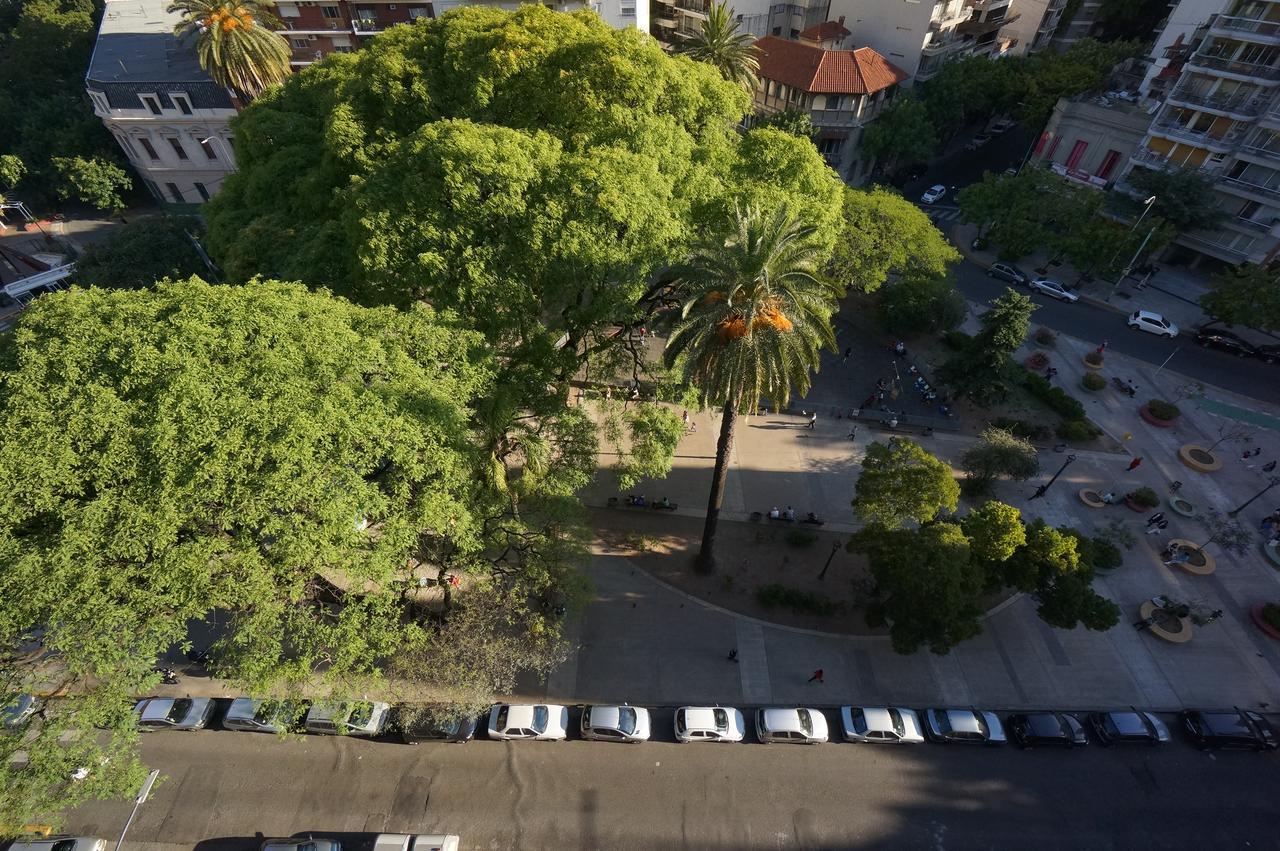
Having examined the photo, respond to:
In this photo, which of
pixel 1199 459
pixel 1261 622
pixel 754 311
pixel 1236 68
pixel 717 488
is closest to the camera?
pixel 754 311

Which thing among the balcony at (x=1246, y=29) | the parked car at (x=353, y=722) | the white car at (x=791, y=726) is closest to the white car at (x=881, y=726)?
the white car at (x=791, y=726)

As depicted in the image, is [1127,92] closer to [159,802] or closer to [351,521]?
[351,521]

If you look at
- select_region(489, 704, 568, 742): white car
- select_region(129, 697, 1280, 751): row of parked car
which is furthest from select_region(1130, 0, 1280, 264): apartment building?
select_region(489, 704, 568, 742): white car

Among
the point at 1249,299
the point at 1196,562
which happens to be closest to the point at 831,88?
the point at 1249,299

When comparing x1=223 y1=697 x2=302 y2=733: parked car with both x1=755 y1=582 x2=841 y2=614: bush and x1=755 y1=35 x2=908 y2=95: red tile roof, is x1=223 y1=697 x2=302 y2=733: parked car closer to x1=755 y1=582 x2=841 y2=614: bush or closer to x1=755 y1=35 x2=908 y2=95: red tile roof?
x1=755 y1=582 x2=841 y2=614: bush

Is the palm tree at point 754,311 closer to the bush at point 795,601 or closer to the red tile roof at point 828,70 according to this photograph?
the bush at point 795,601

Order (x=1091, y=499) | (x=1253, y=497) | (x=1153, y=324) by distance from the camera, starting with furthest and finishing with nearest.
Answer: (x=1153, y=324)
(x=1253, y=497)
(x=1091, y=499)

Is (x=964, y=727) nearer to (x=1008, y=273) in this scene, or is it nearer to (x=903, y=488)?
(x=903, y=488)
